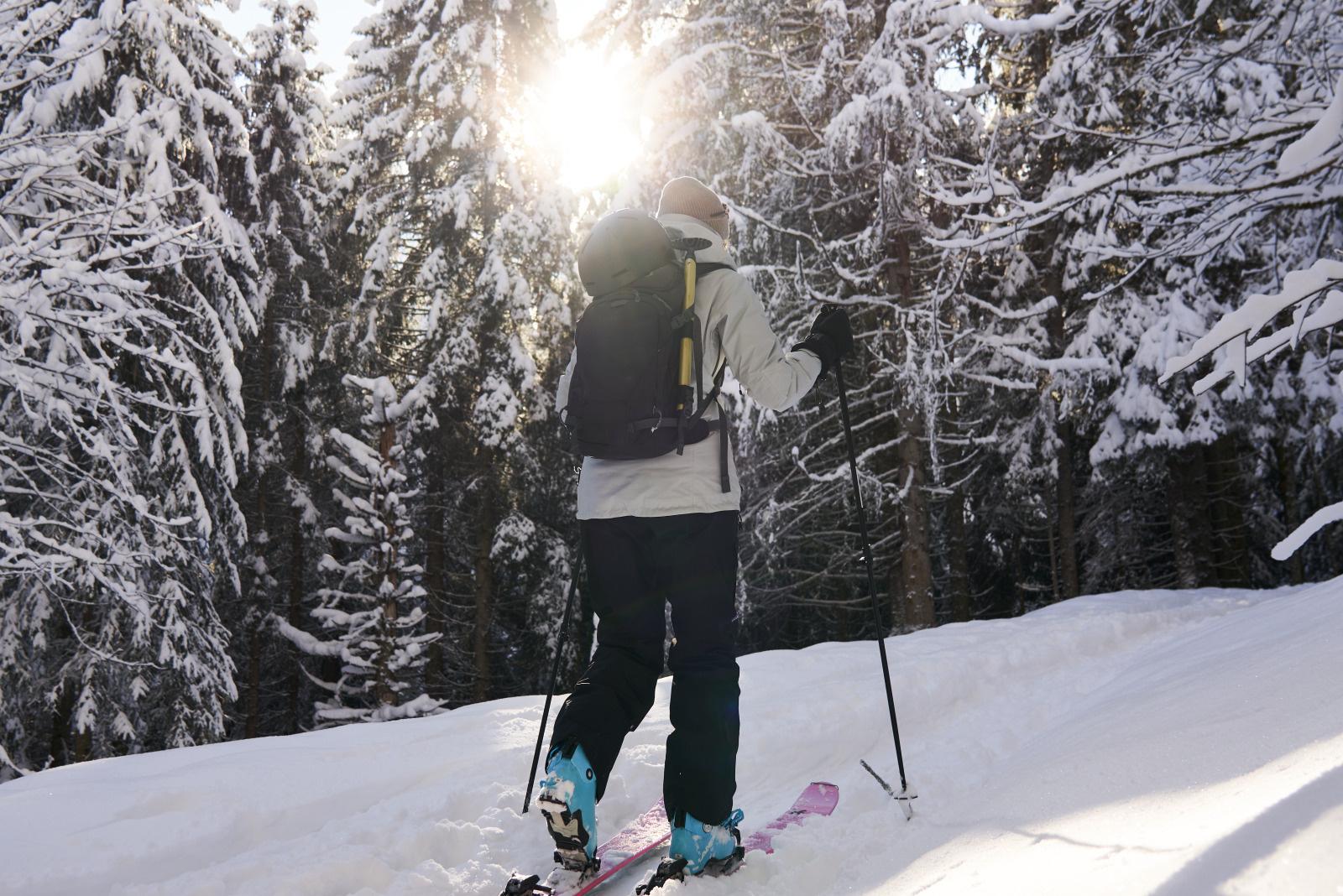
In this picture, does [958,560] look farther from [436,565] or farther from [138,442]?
[138,442]

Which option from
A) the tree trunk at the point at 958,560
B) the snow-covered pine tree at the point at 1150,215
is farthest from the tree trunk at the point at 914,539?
the tree trunk at the point at 958,560

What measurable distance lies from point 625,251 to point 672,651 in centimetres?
125

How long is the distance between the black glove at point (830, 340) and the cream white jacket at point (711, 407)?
0.41ft

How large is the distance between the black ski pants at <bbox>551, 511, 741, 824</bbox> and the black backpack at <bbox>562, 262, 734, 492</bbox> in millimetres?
238

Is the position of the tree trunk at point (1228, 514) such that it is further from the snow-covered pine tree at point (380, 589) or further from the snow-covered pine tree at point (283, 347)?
the snow-covered pine tree at point (283, 347)

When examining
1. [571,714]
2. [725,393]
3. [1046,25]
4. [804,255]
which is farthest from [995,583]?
[571,714]

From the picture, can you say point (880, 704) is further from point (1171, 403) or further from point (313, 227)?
point (313, 227)

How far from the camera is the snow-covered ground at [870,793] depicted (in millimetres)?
1411

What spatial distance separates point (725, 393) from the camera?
8633 millimetres

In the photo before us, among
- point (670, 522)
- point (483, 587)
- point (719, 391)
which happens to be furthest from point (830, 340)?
point (483, 587)

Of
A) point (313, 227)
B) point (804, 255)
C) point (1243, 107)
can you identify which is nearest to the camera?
point (1243, 107)

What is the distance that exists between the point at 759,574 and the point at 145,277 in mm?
8808

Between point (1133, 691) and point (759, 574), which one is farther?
point (759, 574)

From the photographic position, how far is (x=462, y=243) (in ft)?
49.0
